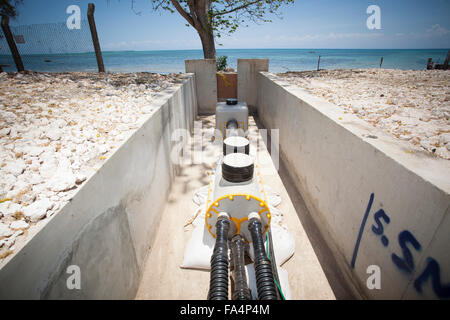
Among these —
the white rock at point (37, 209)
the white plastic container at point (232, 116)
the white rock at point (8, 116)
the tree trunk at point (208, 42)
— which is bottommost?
the white plastic container at point (232, 116)

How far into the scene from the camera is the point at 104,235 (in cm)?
193

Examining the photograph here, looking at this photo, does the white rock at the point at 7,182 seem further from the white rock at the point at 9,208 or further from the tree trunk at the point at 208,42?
the tree trunk at the point at 208,42

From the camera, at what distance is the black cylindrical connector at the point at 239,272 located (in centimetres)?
203

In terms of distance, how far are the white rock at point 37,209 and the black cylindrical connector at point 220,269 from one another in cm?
147

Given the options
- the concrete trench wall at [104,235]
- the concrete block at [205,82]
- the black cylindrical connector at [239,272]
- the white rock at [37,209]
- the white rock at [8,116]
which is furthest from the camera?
the concrete block at [205,82]

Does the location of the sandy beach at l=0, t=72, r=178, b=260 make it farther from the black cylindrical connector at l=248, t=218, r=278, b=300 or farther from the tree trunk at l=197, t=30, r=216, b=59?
the tree trunk at l=197, t=30, r=216, b=59

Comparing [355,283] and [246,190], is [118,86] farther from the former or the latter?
[355,283]

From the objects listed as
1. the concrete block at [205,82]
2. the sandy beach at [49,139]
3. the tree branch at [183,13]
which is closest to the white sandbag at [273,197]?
the sandy beach at [49,139]

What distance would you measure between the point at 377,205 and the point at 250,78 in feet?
28.2

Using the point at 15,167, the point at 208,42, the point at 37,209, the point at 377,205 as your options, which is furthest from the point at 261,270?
the point at 208,42

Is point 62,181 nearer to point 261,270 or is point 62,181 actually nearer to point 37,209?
point 37,209

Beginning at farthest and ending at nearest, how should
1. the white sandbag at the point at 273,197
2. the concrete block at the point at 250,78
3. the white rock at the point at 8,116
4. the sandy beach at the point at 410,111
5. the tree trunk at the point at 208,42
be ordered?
the tree trunk at the point at 208,42 → the concrete block at the point at 250,78 → the white sandbag at the point at 273,197 → the white rock at the point at 8,116 → the sandy beach at the point at 410,111

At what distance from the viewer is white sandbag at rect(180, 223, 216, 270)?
290 centimetres

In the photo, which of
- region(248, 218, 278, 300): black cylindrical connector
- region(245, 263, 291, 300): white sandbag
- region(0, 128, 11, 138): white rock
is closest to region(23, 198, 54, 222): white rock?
region(0, 128, 11, 138): white rock
